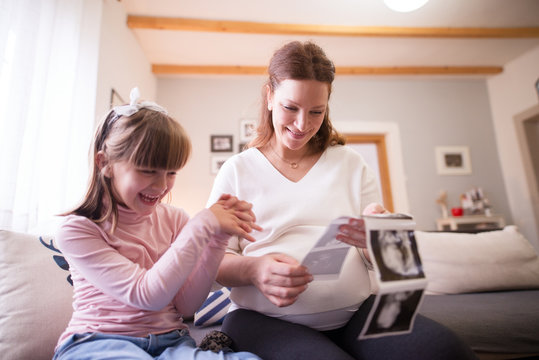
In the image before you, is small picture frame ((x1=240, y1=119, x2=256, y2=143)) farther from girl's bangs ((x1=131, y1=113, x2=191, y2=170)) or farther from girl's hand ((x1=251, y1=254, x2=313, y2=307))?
girl's hand ((x1=251, y1=254, x2=313, y2=307))

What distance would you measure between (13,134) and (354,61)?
3.51 metres

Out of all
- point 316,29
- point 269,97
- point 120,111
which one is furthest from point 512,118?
point 120,111

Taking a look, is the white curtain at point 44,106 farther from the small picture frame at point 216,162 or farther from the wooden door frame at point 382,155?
the wooden door frame at point 382,155

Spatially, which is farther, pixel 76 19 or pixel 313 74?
pixel 76 19

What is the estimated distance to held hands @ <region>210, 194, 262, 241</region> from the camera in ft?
2.48

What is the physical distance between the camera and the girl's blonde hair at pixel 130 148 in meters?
0.79

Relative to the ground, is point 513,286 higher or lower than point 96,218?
lower

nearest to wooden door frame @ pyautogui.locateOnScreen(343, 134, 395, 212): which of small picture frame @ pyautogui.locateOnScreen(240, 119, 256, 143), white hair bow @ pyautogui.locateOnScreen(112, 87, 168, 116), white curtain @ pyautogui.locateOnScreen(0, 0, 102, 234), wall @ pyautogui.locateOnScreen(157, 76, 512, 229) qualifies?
wall @ pyautogui.locateOnScreen(157, 76, 512, 229)

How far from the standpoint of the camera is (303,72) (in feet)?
3.22

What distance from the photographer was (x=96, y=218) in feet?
2.78

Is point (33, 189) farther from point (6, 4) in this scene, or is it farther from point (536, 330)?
point (536, 330)

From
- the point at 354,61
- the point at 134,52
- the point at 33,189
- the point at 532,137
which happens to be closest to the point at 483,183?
the point at 532,137

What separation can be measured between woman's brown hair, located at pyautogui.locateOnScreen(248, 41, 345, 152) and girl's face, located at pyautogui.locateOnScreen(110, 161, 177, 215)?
16.9 inches

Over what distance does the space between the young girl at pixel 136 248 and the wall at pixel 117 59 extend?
1731mm
